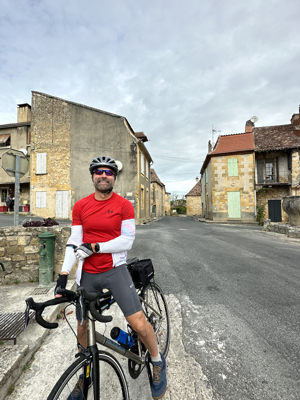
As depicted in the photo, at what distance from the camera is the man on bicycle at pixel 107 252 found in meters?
1.52

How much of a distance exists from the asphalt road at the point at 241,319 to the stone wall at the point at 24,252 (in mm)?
2062

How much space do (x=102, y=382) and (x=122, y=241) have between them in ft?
4.41

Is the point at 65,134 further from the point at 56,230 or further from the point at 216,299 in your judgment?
the point at 216,299

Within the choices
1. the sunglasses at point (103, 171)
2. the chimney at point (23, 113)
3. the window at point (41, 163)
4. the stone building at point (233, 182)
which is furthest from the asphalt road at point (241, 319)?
the chimney at point (23, 113)

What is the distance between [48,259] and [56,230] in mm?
533

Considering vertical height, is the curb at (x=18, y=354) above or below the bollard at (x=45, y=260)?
below

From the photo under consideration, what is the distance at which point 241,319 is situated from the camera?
283 centimetres

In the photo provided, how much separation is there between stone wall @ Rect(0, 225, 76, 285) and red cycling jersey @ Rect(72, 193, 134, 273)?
8.27ft

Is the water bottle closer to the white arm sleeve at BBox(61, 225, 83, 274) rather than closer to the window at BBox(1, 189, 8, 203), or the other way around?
the white arm sleeve at BBox(61, 225, 83, 274)

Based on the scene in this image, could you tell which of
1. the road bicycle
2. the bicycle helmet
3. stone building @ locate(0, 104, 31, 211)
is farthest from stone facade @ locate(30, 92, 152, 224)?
the road bicycle

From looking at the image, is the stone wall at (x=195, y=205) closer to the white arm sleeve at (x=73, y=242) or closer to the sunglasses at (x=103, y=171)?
the sunglasses at (x=103, y=171)

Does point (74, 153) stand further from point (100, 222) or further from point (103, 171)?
point (100, 222)

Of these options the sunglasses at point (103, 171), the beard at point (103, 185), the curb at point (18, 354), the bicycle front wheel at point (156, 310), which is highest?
the sunglasses at point (103, 171)

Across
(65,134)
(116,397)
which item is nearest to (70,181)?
(65,134)
